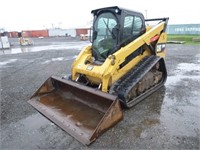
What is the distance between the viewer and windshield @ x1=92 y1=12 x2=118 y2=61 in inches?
182

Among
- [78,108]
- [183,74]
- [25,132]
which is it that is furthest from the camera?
[183,74]

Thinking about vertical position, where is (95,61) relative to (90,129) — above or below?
above

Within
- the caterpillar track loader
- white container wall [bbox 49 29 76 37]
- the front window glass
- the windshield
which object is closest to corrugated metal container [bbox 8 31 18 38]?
white container wall [bbox 49 29 76 37]

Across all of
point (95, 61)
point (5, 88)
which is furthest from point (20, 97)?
point (95, 61)

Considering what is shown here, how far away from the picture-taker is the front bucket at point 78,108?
10.6ft

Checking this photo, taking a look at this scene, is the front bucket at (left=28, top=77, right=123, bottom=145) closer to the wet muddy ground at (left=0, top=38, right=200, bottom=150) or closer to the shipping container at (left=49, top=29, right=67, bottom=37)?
the wet muddy ground at (left=0, top=38, right=200, bottom=150)

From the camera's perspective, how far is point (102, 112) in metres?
3.74

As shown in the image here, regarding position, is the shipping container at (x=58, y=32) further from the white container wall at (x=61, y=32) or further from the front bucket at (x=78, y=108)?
the front bucket at (x=78, y=108)

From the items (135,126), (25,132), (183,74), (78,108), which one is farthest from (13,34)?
(135,126)

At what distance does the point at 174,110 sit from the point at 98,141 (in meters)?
2.01

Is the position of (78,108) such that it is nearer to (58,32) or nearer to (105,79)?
(105,79)

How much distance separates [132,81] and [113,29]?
1.34 metres

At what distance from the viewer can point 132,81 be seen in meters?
4.24

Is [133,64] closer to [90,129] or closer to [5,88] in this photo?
[90,129]
